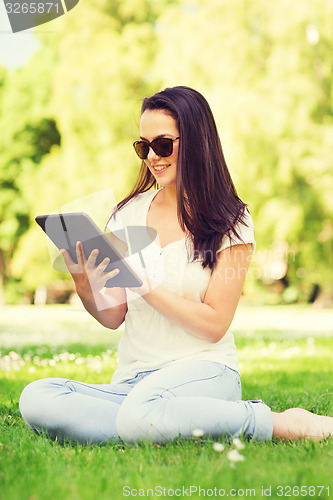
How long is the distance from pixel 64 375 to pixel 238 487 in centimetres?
330

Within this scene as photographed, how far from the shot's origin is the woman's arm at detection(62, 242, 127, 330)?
2.93 metres

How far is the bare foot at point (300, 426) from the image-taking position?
285cm

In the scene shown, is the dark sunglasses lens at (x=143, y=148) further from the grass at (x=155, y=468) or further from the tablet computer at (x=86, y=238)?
the grass at (x=155, y=468)

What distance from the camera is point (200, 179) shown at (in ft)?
10.7

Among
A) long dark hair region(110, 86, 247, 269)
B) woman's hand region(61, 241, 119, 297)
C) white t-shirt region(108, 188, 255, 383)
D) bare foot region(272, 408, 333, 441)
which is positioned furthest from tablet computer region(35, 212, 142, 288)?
bare foot region(272, 408, 333, 441)

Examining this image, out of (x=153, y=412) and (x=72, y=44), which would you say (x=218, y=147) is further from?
(x=72, y=44)

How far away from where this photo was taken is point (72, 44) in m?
20.8

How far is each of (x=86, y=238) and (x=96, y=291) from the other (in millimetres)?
368

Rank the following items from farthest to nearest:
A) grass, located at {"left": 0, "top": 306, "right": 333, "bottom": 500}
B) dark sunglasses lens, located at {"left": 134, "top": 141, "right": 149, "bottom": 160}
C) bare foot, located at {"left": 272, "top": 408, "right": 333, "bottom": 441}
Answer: dark sunglasses lens, located at {"left": 134, "top": 141, "right": 149, "bottom": 160}
bare foot, located at {"left": 272, "top": 408, "right": 333, "bottom": 441}
grass, located at {"left": 0, "top": 306, "right": 333, "bottom": 500}

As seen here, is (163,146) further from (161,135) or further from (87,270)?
(87,270)

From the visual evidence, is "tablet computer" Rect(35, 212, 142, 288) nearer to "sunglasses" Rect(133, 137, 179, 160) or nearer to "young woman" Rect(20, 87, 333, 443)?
"young woman" Rect(20, 87, 333, 443)

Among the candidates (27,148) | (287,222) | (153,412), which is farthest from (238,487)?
(27,148)

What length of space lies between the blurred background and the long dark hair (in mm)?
11319

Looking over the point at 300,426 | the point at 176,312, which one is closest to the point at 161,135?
the point at 176,312
